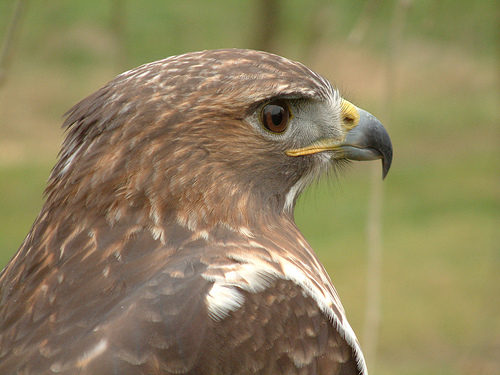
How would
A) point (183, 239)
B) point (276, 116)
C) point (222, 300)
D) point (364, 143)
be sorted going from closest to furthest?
point (222, 300) → point (183, 239) → point (276, 116) → point (364, 143)

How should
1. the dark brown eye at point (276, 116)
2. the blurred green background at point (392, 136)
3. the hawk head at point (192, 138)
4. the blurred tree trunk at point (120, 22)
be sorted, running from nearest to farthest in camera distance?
the hawk head at point (192, 138), the dark brown eye at point (276, 116), the blurred tree trunk at point (120, 22), the blurred green background at point (392, 136)

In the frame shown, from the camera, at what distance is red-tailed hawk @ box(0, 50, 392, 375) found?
1.87m

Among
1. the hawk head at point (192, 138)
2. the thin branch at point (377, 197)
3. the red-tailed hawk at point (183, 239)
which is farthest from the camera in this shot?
the thin branch at point (377, 197)

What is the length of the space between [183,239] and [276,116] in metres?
0.57

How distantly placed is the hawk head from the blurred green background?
14.3 feet

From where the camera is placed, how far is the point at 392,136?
1228cm

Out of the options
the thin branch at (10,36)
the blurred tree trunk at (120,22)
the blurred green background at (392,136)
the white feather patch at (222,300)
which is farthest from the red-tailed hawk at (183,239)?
the blurred green background at (392,136)

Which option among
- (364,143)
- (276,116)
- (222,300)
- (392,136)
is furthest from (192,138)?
(392,136)

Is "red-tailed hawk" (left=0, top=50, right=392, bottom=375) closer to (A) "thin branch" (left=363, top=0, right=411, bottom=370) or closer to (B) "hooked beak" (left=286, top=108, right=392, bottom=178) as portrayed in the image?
(B) "hooked beak" (left=286, top=108, right=392, bottom=178)

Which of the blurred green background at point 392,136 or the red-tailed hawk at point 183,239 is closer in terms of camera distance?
the red-tailed hawk at point 183,239

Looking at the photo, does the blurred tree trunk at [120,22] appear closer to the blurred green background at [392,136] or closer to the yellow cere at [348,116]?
the yellow cere at [348,116]

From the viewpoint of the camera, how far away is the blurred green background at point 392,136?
26.5 feet

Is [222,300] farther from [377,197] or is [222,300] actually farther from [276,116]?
[377,197]

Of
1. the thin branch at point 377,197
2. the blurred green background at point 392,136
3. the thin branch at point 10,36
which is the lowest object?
the blurred green background at point 392,136
